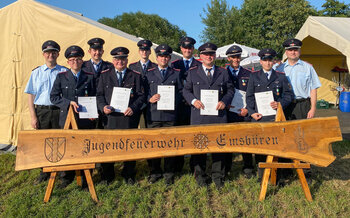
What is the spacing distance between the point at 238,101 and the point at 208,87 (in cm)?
62

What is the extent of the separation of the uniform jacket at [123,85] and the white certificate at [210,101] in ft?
3.02

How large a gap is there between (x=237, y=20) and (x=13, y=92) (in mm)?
29366

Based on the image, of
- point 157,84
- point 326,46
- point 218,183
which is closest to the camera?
point 218,183

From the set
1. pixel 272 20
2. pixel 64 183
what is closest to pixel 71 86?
pixel 64 183

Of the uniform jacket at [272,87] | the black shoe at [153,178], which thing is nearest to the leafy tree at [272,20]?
the uniform jacket at [272,87]

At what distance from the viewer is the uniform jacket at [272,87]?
3730 millimetres

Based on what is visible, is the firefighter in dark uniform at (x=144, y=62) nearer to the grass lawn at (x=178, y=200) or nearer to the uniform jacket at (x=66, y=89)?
the uniform jacket at (x=66, y=89)

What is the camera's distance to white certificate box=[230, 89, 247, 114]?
13.0 feet

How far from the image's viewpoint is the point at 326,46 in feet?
36.3

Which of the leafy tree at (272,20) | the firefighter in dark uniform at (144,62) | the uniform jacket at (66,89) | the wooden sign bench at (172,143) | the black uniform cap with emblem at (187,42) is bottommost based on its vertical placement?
the wooden sign bench at (172,143)

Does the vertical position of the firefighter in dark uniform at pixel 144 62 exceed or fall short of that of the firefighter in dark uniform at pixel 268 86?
it exceeds it

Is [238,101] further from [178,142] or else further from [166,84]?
[178,142]

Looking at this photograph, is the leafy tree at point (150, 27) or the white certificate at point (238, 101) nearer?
the white certificate at point (238, 101)

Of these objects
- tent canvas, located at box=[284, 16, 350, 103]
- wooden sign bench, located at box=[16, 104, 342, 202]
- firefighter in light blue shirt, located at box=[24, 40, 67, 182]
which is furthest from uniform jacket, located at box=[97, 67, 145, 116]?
tent canvas, located at box=[284, 16, 350, 103]
